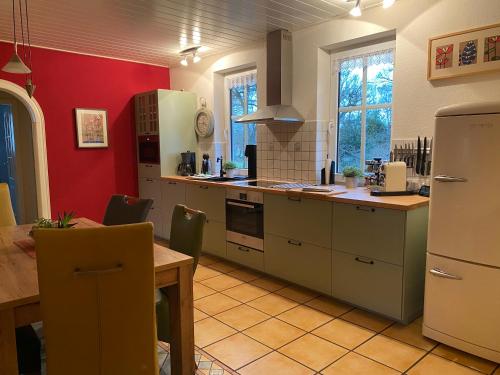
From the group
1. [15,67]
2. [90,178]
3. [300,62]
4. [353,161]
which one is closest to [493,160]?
[353,161]

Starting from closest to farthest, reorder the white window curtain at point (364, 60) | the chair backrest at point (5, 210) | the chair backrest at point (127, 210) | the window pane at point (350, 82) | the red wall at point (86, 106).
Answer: the chair backrest at point (127, 210), the chair backrest at point (5, 210), the white window curtain at point (364, 60), the window pane at point (350, 82), the red wall at point (86, 106)

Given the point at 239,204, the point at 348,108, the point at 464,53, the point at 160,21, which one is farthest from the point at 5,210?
the point at 464,53

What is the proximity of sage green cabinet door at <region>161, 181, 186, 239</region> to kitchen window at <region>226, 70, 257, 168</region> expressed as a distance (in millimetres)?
782

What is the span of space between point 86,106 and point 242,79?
1966 millimetres

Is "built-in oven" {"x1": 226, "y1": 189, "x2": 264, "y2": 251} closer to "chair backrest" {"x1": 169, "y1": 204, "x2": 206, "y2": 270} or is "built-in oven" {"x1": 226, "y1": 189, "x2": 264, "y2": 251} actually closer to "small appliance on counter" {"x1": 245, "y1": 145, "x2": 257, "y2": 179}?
"small appliance on counter" {"x1": 245, "y1": 145, "x2": 257, "y2": 179}

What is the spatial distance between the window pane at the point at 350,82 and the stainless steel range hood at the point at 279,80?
46 centimetres

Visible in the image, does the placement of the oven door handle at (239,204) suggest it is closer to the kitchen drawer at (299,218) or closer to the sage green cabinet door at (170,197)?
the kitchen drawer at (299,218)

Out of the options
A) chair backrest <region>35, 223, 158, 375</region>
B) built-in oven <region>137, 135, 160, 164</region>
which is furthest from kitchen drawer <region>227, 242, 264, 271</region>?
chair backrest <region>35, 223, 158, 375</region>

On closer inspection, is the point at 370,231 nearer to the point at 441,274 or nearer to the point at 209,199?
the point at 441,274

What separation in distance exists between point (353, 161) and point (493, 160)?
65.2 inches

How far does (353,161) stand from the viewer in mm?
3607

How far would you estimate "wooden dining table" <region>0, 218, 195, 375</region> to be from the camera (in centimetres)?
137

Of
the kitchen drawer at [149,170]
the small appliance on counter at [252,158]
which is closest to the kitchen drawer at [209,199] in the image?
the small appliance on counter at [252,158]

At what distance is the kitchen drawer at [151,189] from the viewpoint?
4840 millimetres
